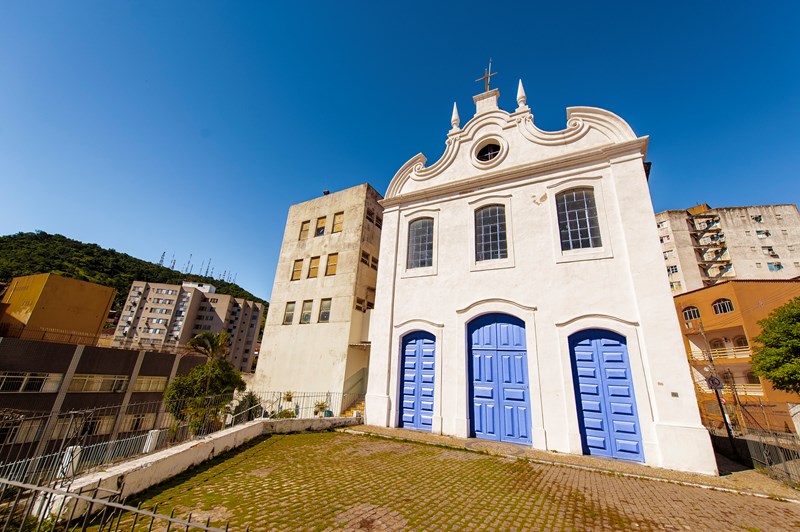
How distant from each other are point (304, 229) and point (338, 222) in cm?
282

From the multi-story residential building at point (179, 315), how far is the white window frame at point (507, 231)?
7393 centimetres

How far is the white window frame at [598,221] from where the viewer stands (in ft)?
33.2

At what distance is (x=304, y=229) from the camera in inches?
853

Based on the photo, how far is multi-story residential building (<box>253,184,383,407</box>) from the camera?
55.9 ft

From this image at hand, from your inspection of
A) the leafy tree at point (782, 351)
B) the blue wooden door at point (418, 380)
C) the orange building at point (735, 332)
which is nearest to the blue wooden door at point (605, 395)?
the blue wooden door at point (418, 380)

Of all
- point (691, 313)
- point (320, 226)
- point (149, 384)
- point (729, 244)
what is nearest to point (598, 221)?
point (320, 226)

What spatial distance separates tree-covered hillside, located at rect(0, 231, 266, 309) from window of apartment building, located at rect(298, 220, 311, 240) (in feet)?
204

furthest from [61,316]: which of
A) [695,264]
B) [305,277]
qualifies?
[695,264]

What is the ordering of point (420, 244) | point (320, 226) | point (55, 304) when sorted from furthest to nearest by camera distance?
1. point (55, 304)
2. point (320, 226)
3. point (420, 244)

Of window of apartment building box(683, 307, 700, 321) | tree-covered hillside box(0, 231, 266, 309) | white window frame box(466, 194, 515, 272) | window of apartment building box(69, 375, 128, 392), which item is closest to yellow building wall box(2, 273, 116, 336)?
window of apartment building box(69, 375, 128, 392)

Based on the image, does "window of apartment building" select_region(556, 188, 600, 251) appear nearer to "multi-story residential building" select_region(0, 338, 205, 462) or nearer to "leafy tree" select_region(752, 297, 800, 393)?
"leafy tree" select_region(752, 297, 800, 393)

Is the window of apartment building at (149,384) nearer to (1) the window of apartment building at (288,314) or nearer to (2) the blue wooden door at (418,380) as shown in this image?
(1) the window of apartment building at (288,314)

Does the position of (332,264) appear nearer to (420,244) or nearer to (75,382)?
(420,244)

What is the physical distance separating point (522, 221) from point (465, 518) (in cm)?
941
